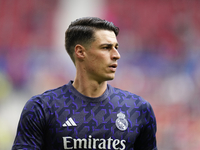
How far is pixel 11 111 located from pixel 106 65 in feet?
15.3

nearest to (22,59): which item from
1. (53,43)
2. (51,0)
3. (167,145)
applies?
(53,43)

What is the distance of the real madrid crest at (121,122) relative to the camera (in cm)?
238

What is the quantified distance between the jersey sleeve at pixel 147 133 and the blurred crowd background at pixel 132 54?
13.9ft

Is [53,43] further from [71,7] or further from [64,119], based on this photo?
[64,119]

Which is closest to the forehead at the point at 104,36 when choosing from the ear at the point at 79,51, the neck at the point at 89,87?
the ear at the point at 79,51

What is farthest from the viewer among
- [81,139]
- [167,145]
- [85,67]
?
[167,145]

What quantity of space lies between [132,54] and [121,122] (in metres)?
4.83

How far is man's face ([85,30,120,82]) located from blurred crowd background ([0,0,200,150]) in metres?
4.45

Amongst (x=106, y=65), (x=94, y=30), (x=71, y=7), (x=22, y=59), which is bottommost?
(x=106, y=65)

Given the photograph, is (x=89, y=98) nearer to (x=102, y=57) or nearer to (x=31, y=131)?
(x=102, y=57)

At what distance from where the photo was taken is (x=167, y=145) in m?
6.54

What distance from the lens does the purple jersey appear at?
2266 mm

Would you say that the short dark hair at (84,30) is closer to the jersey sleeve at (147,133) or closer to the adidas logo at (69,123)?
the adidas logo at (69,123)

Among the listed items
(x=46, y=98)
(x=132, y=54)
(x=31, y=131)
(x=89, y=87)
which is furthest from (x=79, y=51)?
(x=132, y=54)
